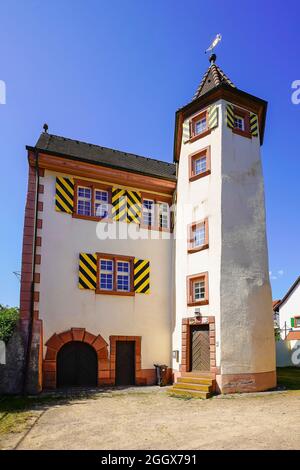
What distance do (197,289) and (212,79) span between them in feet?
31.4

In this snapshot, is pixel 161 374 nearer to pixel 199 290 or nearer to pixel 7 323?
pixel 199 290

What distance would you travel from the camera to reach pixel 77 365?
16.0m

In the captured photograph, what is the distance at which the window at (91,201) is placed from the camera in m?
17.3

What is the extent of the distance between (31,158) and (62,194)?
186 centimetres

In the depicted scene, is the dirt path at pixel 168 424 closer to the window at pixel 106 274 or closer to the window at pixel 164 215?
the window at pixel 106 274

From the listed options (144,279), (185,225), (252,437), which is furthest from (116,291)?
(252,437)

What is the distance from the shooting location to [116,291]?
55.8 ft

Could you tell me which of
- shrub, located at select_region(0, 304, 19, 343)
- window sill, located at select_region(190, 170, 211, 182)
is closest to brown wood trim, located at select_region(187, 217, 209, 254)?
window sill, located at select_region(190, 170, 211, 182)

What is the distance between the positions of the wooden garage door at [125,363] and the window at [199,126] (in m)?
9.32

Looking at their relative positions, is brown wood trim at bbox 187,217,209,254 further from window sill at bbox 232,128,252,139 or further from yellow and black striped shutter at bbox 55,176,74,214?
yellow and black striped shutter at bbox 55,176,74,214

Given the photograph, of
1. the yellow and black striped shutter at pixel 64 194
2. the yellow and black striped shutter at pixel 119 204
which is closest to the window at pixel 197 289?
the yellow and black striped shutter at pixel 119 204

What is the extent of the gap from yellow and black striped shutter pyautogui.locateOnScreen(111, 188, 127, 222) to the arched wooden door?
5.46 m

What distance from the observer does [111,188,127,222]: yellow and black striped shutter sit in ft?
58.5
